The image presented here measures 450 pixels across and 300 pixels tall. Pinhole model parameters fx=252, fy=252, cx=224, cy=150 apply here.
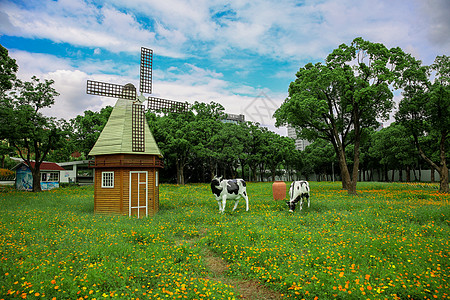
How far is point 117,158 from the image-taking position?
1900 cm

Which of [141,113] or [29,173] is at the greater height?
[141,113]

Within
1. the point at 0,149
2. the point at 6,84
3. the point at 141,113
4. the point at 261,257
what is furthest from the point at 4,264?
the point at 0,149

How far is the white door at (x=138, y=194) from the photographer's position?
18.8m

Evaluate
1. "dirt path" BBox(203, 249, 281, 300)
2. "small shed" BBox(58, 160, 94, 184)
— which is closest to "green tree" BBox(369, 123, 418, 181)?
"dirt path" BBox(203, 249, 281, 300)

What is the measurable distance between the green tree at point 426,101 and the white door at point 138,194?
92.0 ft

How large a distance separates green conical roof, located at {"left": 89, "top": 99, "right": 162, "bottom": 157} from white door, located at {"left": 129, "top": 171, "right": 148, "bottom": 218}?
1.87m

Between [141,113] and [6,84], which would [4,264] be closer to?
[141,113]

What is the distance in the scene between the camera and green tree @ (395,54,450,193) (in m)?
26.2

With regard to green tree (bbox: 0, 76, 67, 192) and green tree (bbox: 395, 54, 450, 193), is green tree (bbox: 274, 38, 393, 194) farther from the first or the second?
green tree (bbox: 0, 76, 67, 192)

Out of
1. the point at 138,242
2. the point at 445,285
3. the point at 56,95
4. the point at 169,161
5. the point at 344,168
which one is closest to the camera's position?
the point at 445,285

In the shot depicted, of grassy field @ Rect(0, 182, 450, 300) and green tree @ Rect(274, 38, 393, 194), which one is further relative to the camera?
green tree @ Rect(274, 38, 393, 194)

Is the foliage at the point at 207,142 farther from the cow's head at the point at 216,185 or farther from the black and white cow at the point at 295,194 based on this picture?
the black and white cow at the point at 295,194

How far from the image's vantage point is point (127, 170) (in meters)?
19.0

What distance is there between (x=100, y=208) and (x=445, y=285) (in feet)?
64.3
